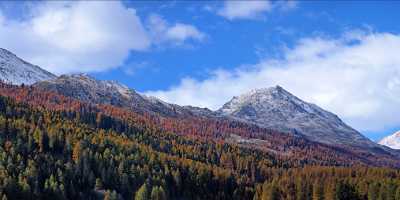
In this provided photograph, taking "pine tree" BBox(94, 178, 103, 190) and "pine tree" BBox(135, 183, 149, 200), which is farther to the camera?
"pine tree" BBox(94, 178, 103, 190)

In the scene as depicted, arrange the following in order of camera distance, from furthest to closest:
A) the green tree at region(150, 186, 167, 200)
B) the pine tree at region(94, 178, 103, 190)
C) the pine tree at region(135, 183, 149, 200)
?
the pine tree at region(94, 178, 103, 190) < the green tree at region(150, 186, 167, 200) < the pine tree at region(135, 183, 149, 200)

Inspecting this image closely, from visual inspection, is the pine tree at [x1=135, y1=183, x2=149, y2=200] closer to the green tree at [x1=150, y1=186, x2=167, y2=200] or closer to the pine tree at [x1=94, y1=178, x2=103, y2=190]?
the green tree at [x1=150, y1=186, x2=167, y2=200]

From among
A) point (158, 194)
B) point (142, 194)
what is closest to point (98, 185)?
point (142, 194)

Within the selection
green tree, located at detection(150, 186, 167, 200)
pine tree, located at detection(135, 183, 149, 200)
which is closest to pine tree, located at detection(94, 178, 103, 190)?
pine tree, located at detection(135, 183, 149, 200)

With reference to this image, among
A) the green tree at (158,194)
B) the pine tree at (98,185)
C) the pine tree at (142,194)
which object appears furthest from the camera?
the pine tree at (98,185)

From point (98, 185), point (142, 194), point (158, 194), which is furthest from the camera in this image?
point (98, 185)

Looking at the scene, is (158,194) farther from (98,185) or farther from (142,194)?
(98,185)

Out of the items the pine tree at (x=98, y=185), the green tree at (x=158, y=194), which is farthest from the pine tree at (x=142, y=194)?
the pine tree at (x=98, y=185)

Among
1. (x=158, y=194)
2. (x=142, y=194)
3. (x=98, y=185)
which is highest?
(x=98, y=185)

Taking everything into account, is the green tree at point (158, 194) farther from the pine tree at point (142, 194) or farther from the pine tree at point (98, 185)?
the pine tree at point (98, 185)

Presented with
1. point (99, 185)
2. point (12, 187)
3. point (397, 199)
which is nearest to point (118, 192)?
point (99, 185)

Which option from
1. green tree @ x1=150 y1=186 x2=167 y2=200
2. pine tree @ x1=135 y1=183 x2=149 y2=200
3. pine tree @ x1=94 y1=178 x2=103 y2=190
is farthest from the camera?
pine tree @ x1=94 y1=178 x2=103 y2=190

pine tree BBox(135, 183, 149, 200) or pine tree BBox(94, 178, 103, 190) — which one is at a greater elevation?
pine tree BBox(94, 178, 103, 190)

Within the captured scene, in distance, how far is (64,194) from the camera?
585 feet
